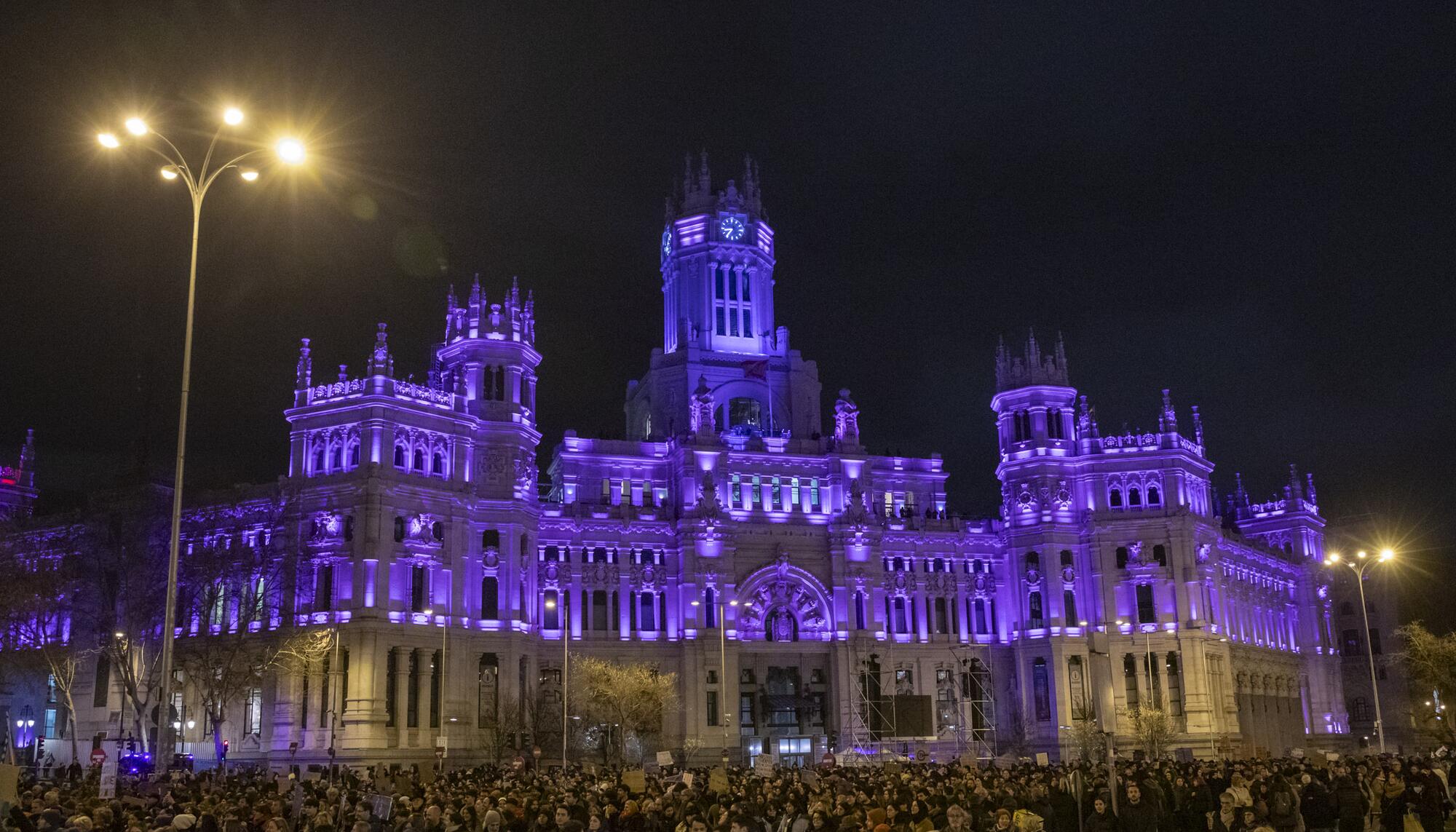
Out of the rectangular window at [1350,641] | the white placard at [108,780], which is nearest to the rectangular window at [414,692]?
the white placard at [108,780]

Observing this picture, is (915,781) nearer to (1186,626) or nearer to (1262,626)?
(1186,626)

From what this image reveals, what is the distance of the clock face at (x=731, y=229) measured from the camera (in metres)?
124

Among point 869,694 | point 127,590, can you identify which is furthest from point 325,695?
point 869,694

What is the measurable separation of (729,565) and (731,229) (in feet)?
118

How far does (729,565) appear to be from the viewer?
103 m

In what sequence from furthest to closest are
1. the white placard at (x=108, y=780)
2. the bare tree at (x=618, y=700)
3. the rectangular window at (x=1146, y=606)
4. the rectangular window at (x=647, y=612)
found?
the rectangular window at (x=1146, y=606) < the rectangular window at (x=647, y=612) < the bare tree at (x=618, y=700) < the white placard at (x=108, y=780)

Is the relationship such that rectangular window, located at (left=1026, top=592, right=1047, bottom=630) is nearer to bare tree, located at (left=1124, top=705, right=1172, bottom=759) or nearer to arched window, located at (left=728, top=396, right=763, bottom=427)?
bare tree, located at (left=1124, top=705, right=1172, bottom=759)

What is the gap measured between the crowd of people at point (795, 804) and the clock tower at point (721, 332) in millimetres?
71699

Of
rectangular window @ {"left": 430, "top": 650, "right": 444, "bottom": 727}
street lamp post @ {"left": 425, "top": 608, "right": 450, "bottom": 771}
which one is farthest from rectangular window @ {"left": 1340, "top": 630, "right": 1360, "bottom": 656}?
rectangular window @ {"left": 430, "top": 650, "right": 444, "bottom": 727}

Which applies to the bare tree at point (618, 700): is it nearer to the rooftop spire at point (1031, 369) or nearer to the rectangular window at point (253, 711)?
the rectangular window at point (253, 711)

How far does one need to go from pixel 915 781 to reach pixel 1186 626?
232 ft

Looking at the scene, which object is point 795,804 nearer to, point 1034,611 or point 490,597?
point 490,597

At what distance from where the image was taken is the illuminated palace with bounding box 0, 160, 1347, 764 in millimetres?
86938

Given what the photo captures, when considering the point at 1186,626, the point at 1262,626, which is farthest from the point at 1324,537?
the point at 1186,626
